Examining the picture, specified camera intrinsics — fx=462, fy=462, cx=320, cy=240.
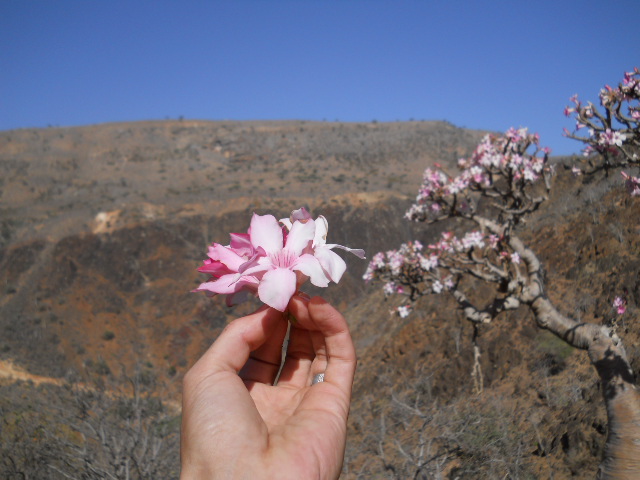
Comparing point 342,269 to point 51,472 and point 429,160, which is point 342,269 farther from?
point 429,160

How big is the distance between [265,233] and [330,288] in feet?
84.4

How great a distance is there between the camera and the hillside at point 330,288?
6.56m

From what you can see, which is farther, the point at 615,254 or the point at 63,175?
the point at 63,175

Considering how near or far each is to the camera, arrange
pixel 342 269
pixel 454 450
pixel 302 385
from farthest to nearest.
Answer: pixel 454 450
pixel 302 385
pixel 342 269

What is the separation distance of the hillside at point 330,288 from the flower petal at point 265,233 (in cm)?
362

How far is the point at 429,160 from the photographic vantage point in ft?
155

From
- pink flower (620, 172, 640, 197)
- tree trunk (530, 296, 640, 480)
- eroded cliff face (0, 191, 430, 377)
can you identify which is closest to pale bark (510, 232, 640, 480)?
tree trunk (530, 296, 640, 480)

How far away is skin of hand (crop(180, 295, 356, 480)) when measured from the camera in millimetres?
1374

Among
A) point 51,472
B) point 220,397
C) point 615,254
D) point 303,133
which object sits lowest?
point 51,472

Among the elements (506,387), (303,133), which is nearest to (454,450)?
(506,387)

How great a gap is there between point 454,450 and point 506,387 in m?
5.58

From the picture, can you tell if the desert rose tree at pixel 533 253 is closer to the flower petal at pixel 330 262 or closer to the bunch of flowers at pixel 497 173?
the bunch of flowers at pixel 497 173

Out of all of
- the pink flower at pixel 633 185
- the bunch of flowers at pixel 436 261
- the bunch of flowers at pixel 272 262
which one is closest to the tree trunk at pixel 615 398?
the pink flower at pixel 633 185

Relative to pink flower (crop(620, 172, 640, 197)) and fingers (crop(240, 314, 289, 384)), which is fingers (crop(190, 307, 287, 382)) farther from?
pink flower (crop(620, 172, 640, 197))
